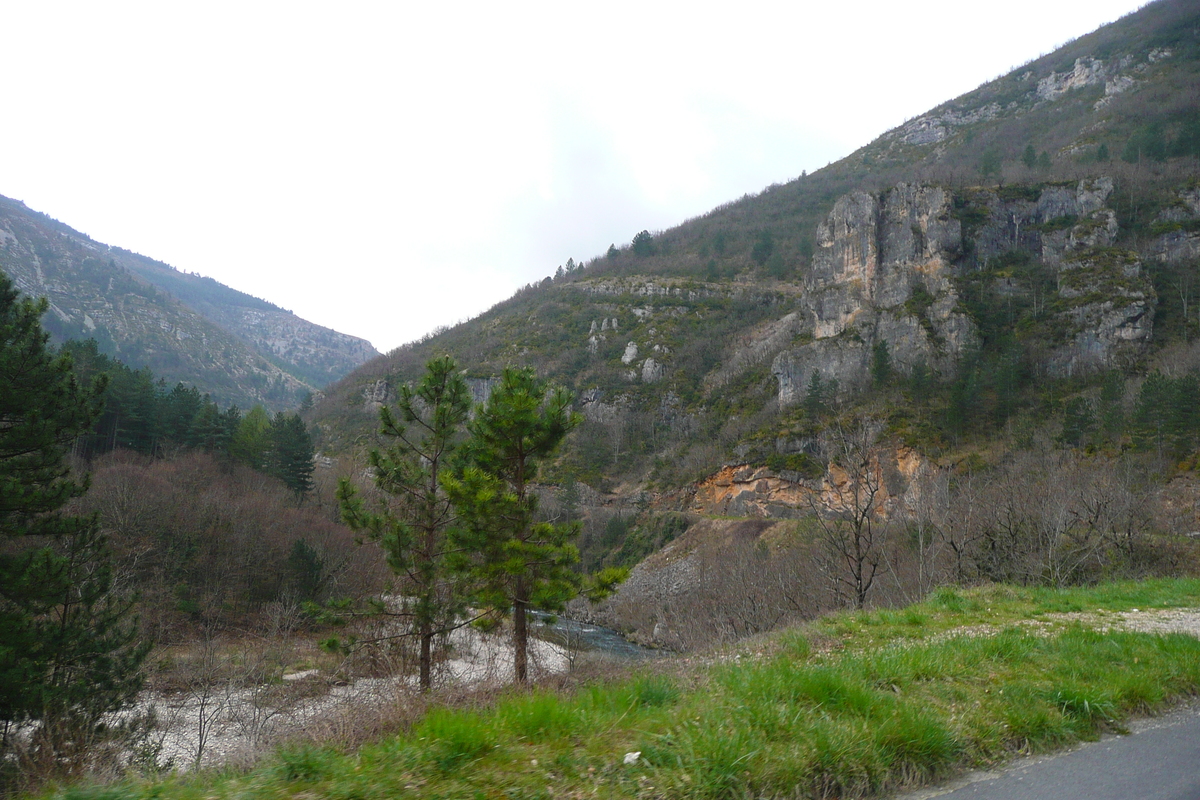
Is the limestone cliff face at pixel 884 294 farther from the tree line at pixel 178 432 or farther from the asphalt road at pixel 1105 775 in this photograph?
the asphalt road at pixel 1105 775

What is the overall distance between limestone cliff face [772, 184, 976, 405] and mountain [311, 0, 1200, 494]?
0.25 meters

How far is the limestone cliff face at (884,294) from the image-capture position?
72188mm

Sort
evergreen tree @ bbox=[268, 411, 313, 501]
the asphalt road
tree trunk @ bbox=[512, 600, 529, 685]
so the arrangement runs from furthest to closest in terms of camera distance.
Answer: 1. evergreen tree @ bbox=[268, 411, 313, 501]
2. tree trunk @ bbox=[512, 600, 529, 685]
3. the asphalt road

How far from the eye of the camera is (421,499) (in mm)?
14195

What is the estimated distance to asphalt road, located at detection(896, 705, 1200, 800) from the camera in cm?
344

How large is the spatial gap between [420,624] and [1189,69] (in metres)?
162

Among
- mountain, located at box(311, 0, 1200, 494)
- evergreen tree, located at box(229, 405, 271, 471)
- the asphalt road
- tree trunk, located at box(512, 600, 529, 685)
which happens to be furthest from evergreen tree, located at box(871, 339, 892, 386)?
the asphalt road

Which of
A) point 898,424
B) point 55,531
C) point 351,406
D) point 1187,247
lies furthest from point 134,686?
point 351,406

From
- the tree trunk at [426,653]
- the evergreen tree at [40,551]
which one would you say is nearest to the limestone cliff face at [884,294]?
the tree trunk at [426,653]

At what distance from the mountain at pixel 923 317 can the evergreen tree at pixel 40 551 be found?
53.2 m

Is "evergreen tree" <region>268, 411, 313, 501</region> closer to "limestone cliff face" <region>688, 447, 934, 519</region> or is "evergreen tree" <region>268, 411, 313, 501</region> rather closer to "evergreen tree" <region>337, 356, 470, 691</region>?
"evergreen tree" <region>337, 356, 470, 691</region>

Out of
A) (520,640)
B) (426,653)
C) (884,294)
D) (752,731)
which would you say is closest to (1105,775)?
(752,731)

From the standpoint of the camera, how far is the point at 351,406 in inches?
4498

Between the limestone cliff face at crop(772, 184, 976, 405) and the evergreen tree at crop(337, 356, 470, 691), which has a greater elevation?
the limestone cliff face at crop(772, 184, 976, 405)
